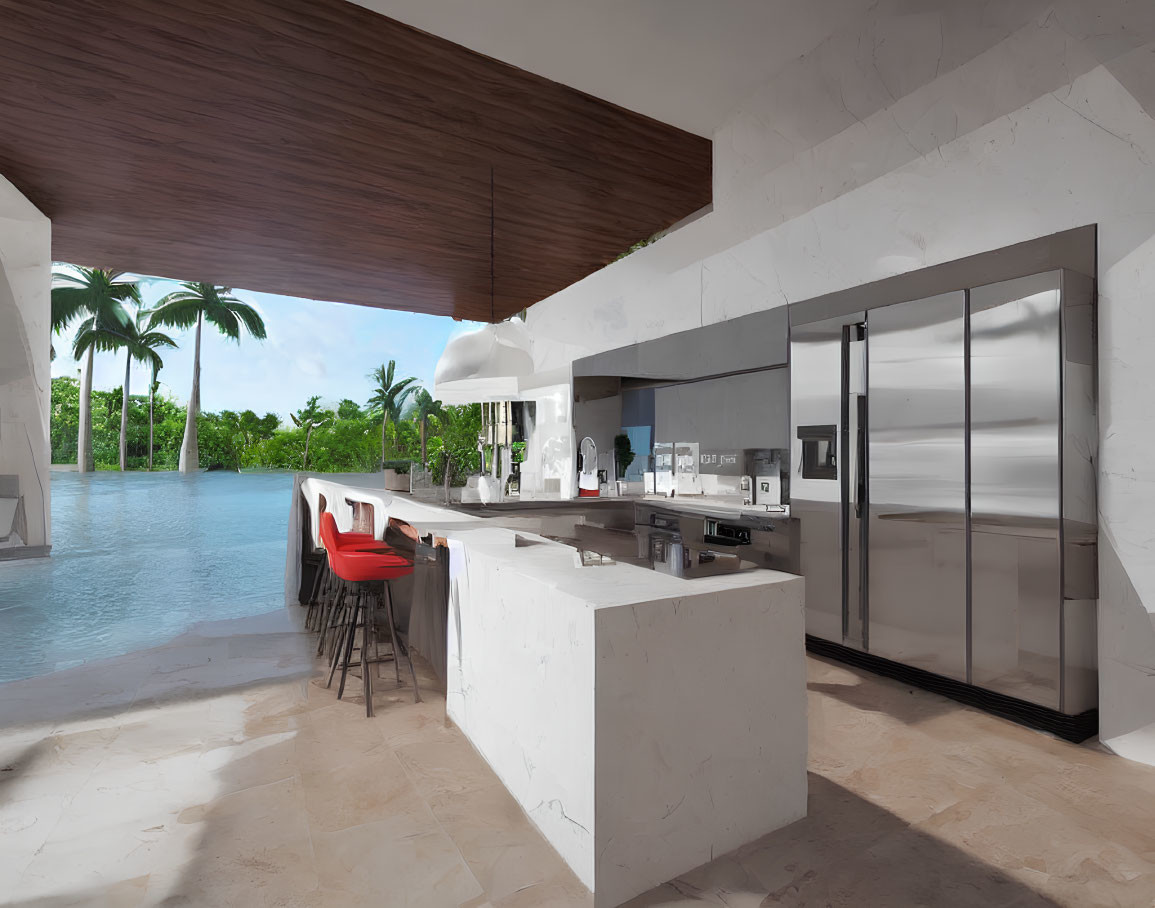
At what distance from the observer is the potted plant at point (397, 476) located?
4125 mm

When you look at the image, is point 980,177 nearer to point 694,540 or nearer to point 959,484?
point 959,484

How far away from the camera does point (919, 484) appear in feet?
9.20

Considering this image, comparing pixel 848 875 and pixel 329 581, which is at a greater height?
pixel 329 581

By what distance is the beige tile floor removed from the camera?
1.53 metres

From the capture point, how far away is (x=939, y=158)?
9.16ft

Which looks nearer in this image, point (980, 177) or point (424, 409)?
point (980, 177)

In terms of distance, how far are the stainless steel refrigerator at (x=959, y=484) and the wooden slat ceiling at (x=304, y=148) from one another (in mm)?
2118

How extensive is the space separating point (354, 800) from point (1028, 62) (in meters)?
3.69

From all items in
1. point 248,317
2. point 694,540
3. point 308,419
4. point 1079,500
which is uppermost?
point 248,317

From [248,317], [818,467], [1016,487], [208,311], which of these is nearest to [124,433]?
[208,311]

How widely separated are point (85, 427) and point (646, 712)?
21.1 m

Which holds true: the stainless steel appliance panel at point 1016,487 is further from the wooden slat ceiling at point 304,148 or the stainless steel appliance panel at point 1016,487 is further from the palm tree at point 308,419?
the palm tree at point 308,419

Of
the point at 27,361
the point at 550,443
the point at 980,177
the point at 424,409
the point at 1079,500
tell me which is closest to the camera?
the point at 1079,500

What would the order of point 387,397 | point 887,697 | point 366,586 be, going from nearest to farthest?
1. point 887,697
2. point 366,586
3. point 387,397
